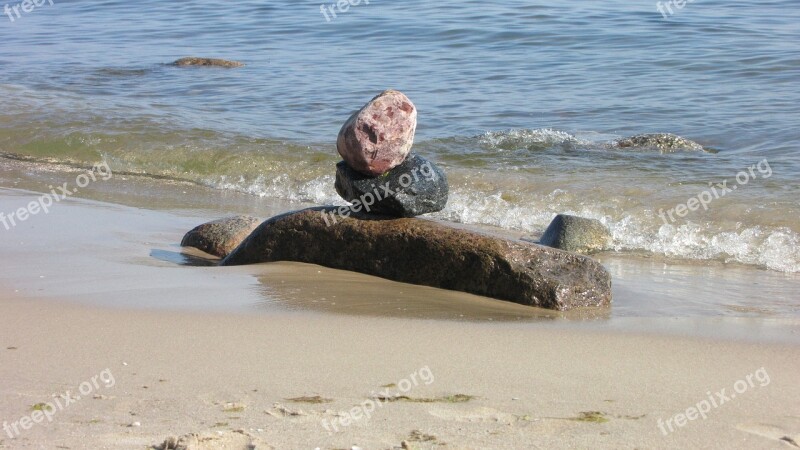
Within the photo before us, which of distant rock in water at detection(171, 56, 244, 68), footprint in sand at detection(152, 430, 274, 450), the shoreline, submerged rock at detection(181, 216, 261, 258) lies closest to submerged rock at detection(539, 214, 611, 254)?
submerged rock at detection(181, 216, 261, 258)

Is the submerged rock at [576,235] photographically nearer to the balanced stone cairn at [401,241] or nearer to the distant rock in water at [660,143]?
the balanced stone cairn at [401,241]

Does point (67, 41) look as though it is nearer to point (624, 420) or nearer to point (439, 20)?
point (439, 20)

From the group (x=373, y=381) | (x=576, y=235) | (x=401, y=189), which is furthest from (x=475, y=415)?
(x=576, y=235)

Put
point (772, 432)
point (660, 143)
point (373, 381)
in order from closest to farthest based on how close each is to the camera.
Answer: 1. point (772, 432)
2. point (373, 381)
3. point (660, 143)

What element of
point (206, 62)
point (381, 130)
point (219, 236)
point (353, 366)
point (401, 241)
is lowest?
point (219, 236)

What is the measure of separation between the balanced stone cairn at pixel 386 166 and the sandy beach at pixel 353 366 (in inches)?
20.0

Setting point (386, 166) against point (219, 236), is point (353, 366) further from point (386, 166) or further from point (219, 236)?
point (219, 236)

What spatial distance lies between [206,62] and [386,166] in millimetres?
12782

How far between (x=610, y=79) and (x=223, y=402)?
481 inches

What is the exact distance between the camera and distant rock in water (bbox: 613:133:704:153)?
11172 millimetres

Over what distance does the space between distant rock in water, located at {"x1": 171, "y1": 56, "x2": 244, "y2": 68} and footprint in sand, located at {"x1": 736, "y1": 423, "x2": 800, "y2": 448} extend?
15.3 meters

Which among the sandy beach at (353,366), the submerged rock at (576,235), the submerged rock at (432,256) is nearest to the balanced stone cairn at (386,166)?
the submerged rock at (432,256)

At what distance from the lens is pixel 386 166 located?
6.17 metres

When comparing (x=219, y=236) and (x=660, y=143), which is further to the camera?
(x=660, y=143)
